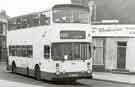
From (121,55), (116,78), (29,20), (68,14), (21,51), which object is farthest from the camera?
(121,55)

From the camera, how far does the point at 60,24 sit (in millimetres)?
23344

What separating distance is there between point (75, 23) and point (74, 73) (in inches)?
114

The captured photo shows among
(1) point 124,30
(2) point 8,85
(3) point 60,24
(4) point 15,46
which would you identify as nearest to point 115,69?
(1) point 124,30

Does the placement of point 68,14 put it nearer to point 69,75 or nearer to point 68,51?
point 68,51

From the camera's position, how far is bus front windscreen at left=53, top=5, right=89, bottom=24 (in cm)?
2350

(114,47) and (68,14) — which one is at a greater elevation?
(68,14)

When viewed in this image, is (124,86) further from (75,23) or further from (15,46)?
(15,46)

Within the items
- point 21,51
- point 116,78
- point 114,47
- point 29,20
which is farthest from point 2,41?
point 29,20

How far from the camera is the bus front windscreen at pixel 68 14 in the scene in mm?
23500

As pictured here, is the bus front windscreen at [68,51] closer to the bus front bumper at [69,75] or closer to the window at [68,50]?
the window at [68,50]

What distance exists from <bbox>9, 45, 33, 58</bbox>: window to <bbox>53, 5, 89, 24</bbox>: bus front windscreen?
15.7 ft

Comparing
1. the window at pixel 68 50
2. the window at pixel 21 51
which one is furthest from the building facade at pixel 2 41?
the window at pixel 68 50

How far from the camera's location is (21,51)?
29.7 metres

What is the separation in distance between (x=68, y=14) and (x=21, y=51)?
7.41m
